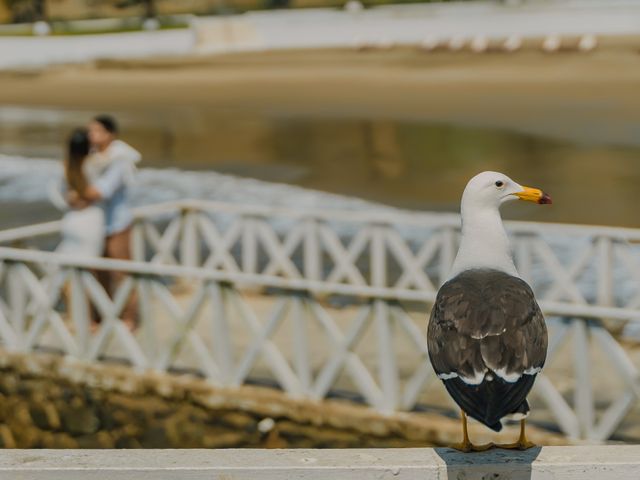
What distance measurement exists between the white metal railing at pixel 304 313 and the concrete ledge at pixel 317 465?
444 centimetres

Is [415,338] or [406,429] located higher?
[415,338]

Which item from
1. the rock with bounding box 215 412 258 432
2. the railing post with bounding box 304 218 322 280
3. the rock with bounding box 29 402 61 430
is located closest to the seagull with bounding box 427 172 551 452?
the rock with bounding box 215 412 258 432

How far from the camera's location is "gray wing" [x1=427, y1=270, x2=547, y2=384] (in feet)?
13.0

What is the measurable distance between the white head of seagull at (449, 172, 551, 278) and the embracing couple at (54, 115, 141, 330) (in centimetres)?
626

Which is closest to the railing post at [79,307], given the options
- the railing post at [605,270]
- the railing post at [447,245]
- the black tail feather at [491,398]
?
the railing post at [447,245]

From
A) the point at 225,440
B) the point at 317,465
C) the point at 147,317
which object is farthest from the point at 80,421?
the point at 317,465

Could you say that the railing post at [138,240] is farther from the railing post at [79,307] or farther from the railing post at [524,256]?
the railing post at [524,256]

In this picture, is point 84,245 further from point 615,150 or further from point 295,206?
point 615,150

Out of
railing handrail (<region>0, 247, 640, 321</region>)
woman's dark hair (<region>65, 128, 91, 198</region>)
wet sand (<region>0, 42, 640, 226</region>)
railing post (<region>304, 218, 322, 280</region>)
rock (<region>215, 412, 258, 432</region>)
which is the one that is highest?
Result: woman's dark hair (<region>65, 128, 91, 198</region>)

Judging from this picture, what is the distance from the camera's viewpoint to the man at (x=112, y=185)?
10484 millimetres

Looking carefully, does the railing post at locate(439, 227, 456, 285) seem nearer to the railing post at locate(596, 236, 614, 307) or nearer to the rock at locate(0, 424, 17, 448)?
the railing post at locate(596, 236, 614, 307)

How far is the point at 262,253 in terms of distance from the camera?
16906mm

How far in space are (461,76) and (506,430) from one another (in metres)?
41.8

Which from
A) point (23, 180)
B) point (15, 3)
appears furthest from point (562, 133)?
point (15, 3)
